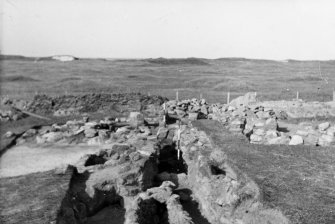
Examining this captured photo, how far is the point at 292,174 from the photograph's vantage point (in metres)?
9.44

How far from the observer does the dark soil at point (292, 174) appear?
24.1ft

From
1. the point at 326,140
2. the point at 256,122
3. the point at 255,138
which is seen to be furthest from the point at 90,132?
the point at 326,140

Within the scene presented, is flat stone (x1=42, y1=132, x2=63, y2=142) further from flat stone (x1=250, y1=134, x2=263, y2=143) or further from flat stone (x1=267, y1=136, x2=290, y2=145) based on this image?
flat stone (x1=267, y1=136, x2=290, y2=145)

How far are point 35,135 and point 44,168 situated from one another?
6.10 metres

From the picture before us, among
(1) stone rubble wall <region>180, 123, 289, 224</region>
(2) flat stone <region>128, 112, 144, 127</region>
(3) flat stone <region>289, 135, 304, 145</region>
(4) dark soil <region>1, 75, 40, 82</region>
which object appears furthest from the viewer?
(4) dark soil <region>1, 75, 40, 82</region>

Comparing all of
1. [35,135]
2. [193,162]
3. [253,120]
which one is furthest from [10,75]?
[193,162]

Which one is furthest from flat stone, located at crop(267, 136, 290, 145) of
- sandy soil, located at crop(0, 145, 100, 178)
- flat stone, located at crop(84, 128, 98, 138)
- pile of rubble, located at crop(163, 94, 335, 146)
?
Answer: flat stone, located at crop(84, 128, 98, 138)

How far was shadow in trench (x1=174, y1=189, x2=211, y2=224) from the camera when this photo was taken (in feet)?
30.3

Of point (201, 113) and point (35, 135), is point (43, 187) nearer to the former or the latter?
point (35, 135)

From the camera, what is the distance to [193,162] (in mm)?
12203

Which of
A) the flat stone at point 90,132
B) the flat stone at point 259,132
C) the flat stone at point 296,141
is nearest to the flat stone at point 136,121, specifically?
the flat stone at point 90,132

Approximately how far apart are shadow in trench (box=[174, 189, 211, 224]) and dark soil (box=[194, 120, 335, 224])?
167 cm

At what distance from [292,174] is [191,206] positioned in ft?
9.75

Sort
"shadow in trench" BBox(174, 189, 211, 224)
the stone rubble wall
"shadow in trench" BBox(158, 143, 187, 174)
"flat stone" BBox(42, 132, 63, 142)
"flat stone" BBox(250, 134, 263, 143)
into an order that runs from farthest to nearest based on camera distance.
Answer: "flat stone" BBox(42, 132, 63, 142) → "flat stone" BBox(250, 134, 263, 143) → "shadow in trench" BBox(158, 143, 187, 174) → "shadow in trench" BBox(174, 189, 211, 224) → the stone rubble wall
